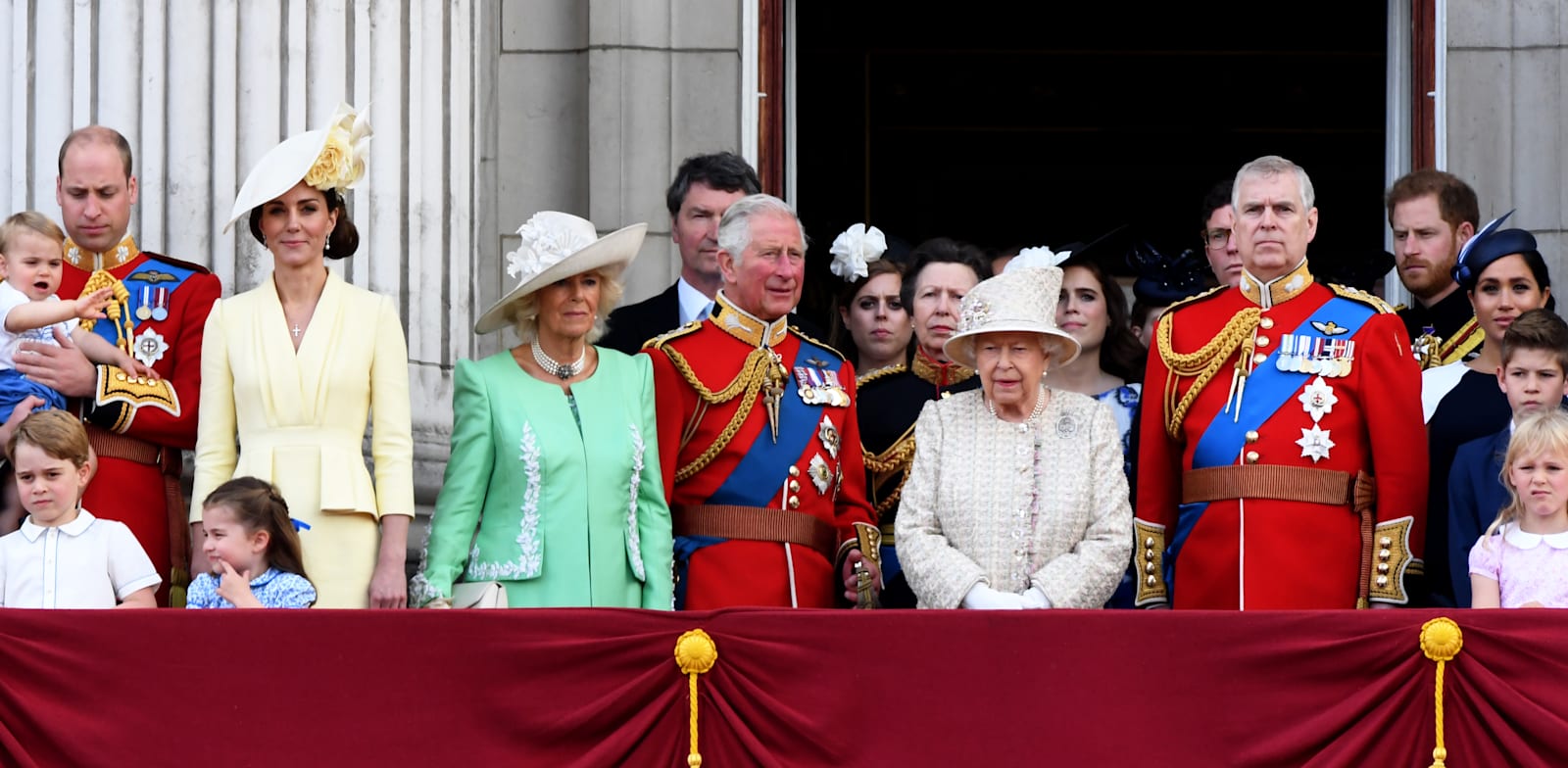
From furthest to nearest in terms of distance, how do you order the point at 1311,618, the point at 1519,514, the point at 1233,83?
1. the point at 1233,83
2. the point at 1519,514
3. the point at 1311,618

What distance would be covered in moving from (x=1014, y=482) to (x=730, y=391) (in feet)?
2.63

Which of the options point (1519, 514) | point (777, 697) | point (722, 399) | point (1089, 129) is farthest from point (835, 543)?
point (1089, 129)

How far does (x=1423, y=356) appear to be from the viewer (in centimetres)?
716

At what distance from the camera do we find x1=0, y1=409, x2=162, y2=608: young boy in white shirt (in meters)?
5.90

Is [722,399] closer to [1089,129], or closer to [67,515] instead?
[67,515]

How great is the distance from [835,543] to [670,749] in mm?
1217

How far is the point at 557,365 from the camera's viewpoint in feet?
20.5

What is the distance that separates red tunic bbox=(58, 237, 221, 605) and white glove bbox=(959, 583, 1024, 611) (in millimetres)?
1905

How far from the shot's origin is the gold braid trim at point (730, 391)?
6.52m

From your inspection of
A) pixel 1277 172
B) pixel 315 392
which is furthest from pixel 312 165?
pixel 1277 172

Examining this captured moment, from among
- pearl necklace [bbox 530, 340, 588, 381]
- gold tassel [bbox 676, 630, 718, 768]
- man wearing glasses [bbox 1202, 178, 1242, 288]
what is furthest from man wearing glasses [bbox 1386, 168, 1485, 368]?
gold tassel [bbox 676, 630, 718, 768]

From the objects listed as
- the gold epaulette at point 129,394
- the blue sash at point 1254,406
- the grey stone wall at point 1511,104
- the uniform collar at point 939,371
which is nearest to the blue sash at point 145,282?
the gold epaulette at point 129,394

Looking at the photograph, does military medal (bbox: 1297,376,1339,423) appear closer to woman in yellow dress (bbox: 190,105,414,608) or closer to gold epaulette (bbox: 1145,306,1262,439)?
gold epaulette (bbox: 1145,306,1262,439)

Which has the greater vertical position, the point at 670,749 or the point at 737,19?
the point at 737,19
